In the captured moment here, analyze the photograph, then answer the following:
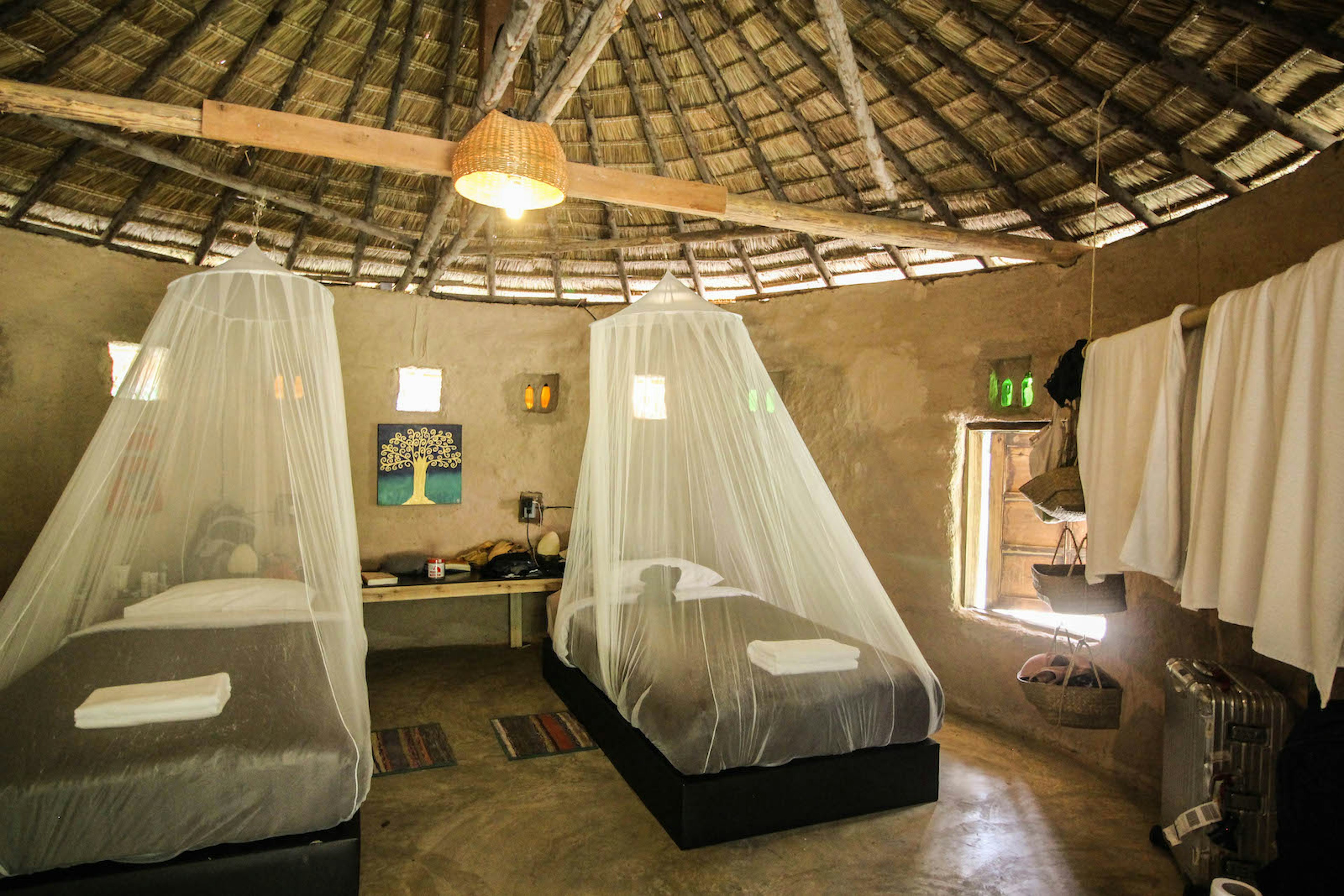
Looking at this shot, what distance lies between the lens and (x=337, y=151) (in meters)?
2.67

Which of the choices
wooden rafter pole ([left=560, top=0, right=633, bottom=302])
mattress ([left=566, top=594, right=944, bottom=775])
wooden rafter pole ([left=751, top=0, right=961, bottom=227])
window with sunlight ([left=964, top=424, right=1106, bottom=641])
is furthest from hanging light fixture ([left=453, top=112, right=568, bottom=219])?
window with sunlight ([left=964, top=424, right=1106, bottom=641])

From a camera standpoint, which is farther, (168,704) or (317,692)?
(317,692)

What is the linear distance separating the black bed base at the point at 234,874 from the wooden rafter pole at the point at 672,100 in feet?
10.6

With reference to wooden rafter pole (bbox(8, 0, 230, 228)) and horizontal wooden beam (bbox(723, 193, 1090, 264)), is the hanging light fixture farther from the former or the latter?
wooden rafter pole (bbox(8, 0, 230, 228))

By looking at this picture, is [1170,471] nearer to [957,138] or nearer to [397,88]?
[957,138]

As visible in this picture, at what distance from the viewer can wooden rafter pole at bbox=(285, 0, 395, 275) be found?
3.21 m

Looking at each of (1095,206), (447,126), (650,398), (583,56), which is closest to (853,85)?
(583,56)

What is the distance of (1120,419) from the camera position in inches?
86.0

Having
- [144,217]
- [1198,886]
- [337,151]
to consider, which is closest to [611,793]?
[1198,886]

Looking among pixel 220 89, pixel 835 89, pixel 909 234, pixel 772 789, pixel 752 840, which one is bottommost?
pixel 752 840

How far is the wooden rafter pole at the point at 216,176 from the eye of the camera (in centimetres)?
326

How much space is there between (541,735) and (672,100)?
304 cm

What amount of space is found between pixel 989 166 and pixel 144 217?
4.22 meters

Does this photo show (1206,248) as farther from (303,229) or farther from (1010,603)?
(303,229)
